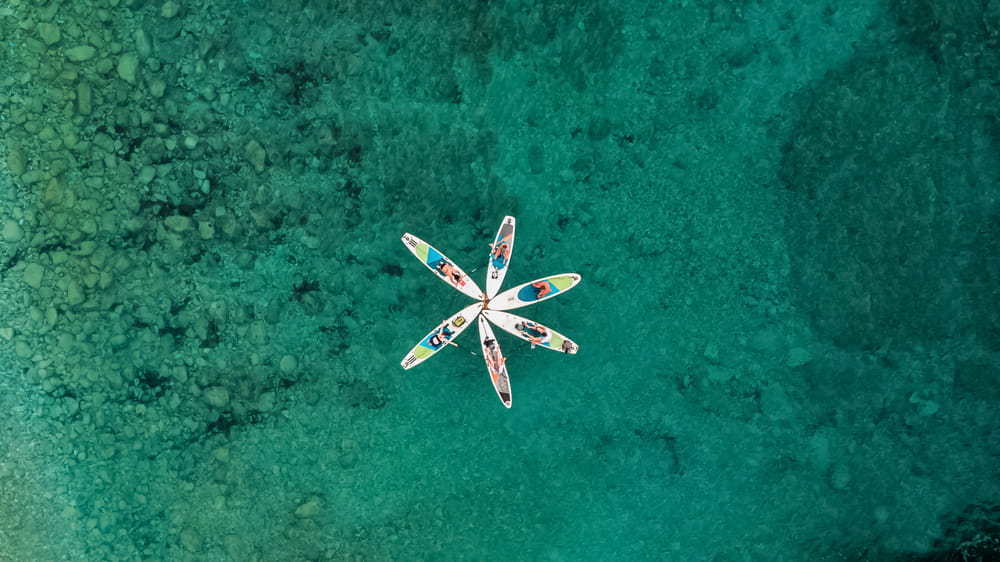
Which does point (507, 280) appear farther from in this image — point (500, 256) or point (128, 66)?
point (128, 66)

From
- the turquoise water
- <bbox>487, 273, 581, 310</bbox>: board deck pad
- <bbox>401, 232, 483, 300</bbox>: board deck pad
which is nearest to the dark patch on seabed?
the turquoise water

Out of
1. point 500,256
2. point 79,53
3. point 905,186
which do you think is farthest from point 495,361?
point 79,53

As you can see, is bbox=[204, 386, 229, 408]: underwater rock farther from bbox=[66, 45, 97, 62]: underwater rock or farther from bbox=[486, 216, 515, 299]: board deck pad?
bbox=[66, 45, 97, 62]: underwater rock

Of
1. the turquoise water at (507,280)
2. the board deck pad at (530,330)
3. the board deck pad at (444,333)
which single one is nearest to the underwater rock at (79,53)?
the turquoise water at (507,280)

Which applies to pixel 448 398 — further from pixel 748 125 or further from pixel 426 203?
pixel 748 125

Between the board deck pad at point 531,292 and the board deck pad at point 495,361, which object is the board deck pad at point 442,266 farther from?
the board deck pad at point 495,361

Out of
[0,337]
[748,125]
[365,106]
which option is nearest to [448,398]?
[365,106]
